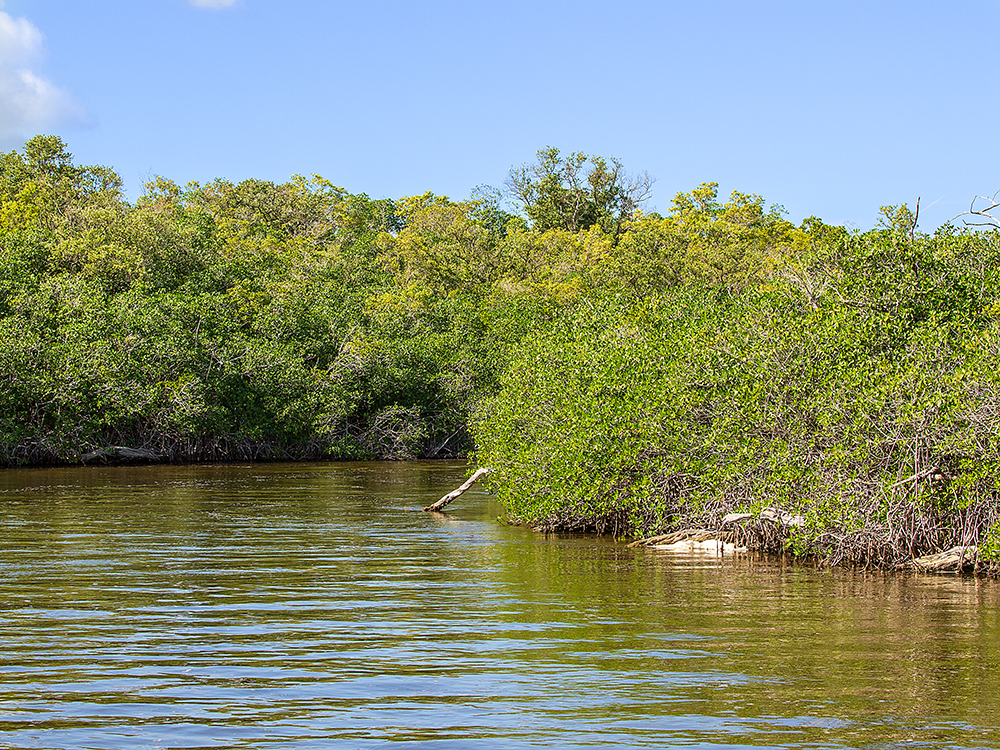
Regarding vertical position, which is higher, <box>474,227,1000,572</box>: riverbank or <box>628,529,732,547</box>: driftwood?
<box>474,227,1000,572</box>: riverbank

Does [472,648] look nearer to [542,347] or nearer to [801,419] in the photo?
[801,419]

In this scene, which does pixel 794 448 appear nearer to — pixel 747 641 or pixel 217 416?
pixel 747 641

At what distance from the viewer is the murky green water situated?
6.82 meters

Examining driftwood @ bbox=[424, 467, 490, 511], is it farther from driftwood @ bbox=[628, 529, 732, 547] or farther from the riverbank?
driftwood @ bbox=[628, 529, 732, 547]

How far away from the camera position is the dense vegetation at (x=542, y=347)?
12.7 m

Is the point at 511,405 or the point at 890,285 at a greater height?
the point at 890,285

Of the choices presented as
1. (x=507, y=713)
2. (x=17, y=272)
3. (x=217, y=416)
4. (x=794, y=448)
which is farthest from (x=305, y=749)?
(x=17, y=272)

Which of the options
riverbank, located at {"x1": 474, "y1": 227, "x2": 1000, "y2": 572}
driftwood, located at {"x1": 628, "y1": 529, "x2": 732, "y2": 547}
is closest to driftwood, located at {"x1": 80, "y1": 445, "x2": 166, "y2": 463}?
riverbank, located at {"x1": 474, "y1": 227, "x2": 1000, "y2": 572}

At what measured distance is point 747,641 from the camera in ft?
30.5

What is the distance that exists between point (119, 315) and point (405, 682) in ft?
98.7

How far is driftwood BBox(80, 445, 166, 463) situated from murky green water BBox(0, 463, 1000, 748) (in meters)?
18.0

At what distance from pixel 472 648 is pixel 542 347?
11459 mm

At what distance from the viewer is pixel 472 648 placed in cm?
912

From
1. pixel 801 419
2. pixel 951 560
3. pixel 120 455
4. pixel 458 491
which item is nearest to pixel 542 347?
pixel 458 491
